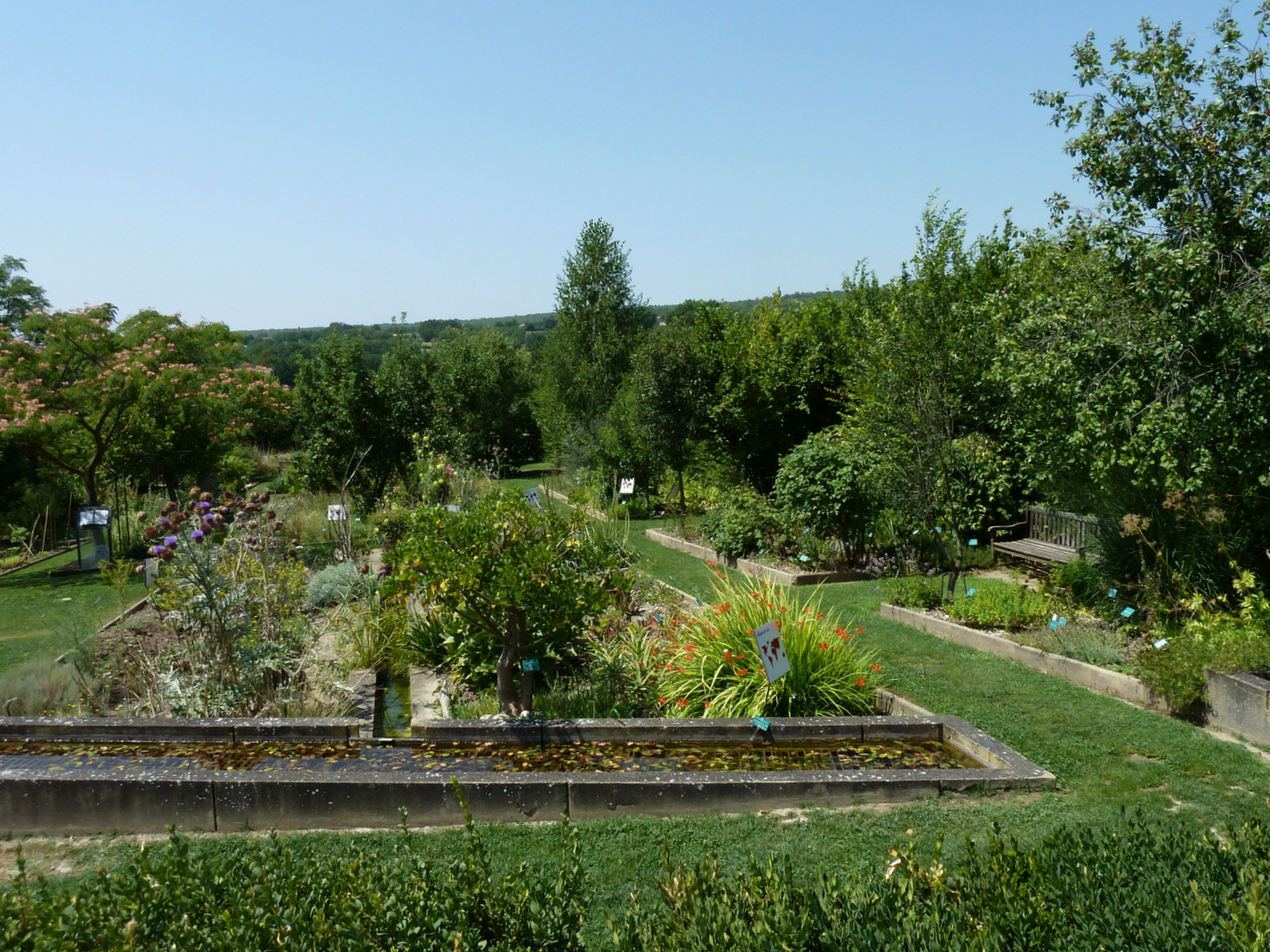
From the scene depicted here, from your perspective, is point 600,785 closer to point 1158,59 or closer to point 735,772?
point 735,772

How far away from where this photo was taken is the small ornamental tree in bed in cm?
571

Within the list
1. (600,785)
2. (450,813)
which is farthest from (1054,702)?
(450,813)

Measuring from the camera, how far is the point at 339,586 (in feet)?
32.0

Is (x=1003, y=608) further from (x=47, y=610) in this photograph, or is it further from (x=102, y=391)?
(x=102, y=391)

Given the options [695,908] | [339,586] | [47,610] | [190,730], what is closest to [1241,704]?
[695,908]

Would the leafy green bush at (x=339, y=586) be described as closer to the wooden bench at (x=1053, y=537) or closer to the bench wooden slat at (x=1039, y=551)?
the wooden bench at (x=1053, y=537)

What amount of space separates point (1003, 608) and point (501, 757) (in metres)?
5.70

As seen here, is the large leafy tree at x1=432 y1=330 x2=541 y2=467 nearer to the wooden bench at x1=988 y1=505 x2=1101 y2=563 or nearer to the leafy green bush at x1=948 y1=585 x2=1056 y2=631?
the wooden bench at x1=988 y1=505 x2=1101 y2=563

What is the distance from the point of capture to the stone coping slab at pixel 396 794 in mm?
4699

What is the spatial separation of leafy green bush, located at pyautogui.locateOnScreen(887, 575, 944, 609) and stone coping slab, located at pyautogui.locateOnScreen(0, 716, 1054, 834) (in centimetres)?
503

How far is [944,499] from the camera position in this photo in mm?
10570

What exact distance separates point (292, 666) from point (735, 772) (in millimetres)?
3826

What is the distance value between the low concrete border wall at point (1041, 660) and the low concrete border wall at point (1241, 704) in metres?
0.38

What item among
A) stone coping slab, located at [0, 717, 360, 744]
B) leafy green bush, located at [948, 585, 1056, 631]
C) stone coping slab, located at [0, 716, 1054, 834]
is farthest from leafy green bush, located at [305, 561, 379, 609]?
leafy green bush, located at [948, 585, 1056, 631]
